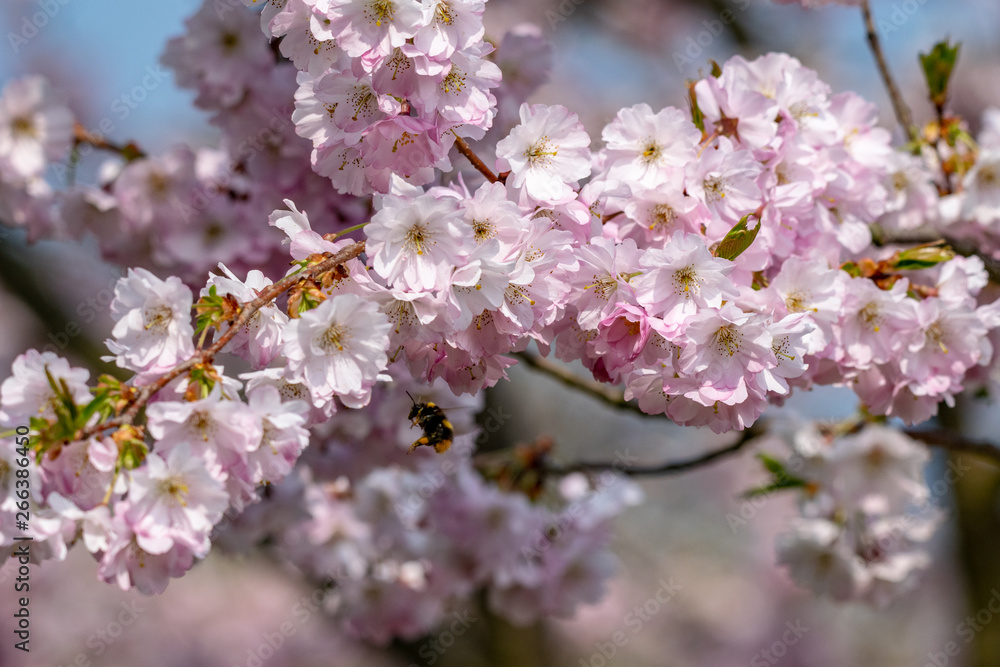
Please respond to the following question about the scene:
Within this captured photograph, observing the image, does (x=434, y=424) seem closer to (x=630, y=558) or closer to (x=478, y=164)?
(x=478, y=164)

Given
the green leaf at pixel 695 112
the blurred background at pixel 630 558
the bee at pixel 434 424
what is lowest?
the blurred background at pixel 630 558

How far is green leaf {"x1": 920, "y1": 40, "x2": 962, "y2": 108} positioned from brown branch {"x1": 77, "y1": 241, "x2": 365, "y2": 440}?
1.74m

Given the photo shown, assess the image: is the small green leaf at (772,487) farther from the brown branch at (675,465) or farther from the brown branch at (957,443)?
the brown branch at (957,443)

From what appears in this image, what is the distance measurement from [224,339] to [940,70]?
200cm

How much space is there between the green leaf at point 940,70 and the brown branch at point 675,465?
98 centimetres

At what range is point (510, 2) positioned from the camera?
6.66 m

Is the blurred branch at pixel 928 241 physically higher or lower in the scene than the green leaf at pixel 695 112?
lower

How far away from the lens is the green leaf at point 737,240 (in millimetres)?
1271

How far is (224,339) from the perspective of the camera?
46.1 inches

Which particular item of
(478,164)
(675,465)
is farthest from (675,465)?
(478,164)

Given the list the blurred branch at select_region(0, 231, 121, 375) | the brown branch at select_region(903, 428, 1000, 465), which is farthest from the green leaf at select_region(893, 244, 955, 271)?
the blurred branch at select_region(0, 231, 121, 375)

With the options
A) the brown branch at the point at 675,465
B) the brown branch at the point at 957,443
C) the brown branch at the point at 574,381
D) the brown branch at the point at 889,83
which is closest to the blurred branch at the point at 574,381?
the brown branch at the point at 574,381

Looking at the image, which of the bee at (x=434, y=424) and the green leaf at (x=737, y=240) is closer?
the green leaf at (x=737, y=240)

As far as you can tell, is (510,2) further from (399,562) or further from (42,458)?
(42,458)
